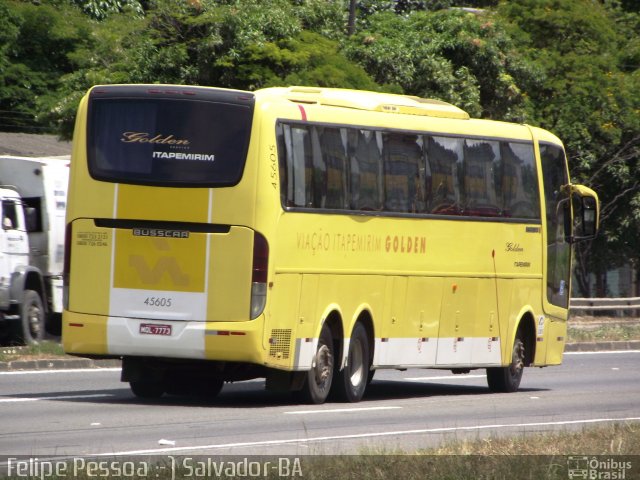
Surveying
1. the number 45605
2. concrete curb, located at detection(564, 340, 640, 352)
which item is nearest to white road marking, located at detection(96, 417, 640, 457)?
the number 45605

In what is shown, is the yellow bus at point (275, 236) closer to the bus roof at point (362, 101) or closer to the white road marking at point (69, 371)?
the bus roof at point (362, 101)

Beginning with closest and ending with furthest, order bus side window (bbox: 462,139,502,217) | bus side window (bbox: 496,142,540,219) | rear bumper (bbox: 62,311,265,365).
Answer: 1. rear bumper (bbox: 62,311,265,365)
2. bus side window (bbox: 462,139,502,217)
3. bus side window (bbox: 496,142,540,219)

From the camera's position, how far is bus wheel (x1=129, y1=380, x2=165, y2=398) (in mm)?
15906

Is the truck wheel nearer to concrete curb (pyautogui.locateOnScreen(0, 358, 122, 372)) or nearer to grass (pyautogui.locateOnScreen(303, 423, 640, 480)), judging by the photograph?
concrete curb (pyautogui.locateOnScreen(0, 358, 122, 372))

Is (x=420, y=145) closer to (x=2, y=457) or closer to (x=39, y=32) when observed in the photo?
(x=2, y=457)

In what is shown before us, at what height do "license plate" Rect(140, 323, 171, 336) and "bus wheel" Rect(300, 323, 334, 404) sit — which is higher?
"license plate" Rect(140, 323, 171, 336)

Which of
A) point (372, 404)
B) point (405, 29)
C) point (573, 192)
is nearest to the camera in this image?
point (372, 404)

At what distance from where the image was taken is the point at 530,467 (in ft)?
30.9

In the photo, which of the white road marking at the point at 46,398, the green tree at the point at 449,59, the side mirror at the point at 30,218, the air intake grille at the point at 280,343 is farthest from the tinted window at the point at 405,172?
the green tree at the point at 449,59

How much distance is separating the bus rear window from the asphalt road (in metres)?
2.45

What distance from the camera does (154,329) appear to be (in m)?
14.4

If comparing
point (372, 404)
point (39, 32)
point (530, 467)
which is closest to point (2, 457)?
point (530, 467)

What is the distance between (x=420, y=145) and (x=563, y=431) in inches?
216

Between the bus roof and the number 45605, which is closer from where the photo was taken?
the number 45605
